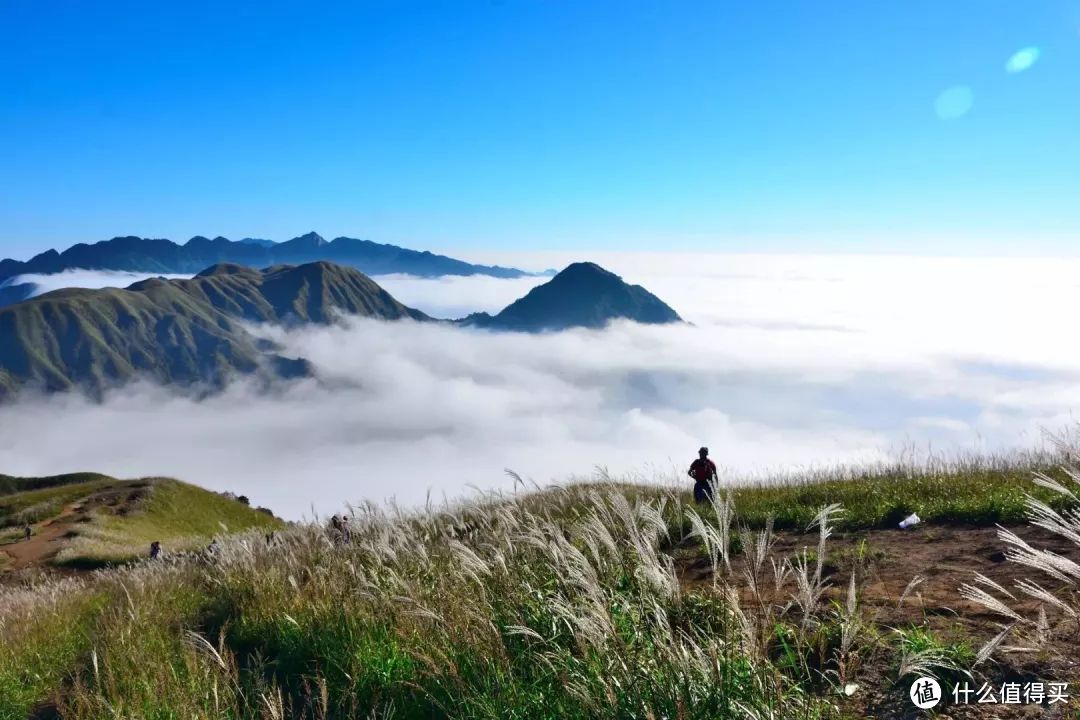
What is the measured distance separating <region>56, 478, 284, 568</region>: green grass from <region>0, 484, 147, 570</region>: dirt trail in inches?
30.1

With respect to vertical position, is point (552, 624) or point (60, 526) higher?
point (552, 624)

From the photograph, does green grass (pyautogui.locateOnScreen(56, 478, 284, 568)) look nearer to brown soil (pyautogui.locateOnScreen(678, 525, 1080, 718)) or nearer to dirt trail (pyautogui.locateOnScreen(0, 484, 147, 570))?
dirt trail (pyautogui.locateOnScreen(0, 484, 147, 570))

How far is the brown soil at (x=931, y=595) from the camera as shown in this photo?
3771 mm

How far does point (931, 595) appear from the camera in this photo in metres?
5.52

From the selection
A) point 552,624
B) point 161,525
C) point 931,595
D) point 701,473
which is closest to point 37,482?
point 161,525

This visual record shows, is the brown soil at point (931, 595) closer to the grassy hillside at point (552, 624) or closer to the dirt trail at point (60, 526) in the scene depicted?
the grassy hillside at point (552, 624)

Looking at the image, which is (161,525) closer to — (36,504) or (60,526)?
(60,526)

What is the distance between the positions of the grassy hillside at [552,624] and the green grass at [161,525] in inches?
829

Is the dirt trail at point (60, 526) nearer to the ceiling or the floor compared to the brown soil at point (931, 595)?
nearer to the floor

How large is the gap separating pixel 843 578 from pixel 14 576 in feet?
113

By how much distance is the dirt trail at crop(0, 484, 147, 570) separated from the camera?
3214 centimetres

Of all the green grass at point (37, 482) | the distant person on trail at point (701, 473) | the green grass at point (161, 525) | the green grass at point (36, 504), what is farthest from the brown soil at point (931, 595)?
the green grass at point (37, 482)

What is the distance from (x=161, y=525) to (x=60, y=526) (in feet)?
23.6

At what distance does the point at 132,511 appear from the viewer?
48094 mm
